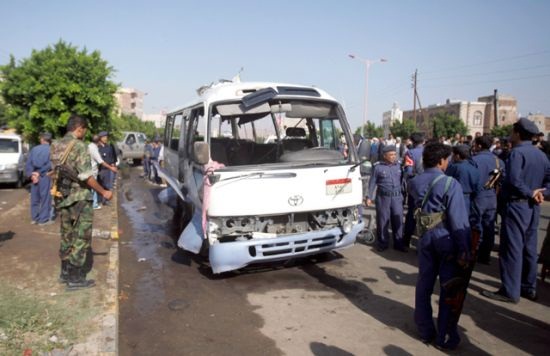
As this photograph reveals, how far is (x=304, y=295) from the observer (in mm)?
4969

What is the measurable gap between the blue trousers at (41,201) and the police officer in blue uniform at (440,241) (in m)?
7.39

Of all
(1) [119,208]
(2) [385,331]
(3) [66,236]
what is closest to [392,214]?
(2) [385,331]

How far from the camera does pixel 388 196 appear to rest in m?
6.81

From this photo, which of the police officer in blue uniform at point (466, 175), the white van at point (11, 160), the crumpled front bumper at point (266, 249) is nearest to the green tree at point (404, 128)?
the white van at point (11, 160)

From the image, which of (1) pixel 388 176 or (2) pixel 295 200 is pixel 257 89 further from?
(1) pixel 388 176

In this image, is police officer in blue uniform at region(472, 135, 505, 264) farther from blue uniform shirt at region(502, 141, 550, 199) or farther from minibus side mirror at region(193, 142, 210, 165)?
minibus side mirror at region(193, 142, 210, 165)

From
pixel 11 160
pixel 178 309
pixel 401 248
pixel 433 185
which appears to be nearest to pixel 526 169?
pixel 433 185

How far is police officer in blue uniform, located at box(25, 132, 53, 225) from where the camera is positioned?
8164 mm

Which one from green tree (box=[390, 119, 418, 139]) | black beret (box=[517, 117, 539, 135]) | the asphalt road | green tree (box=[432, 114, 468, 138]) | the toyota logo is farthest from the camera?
green tree (box=[432, 114, 468, 138])

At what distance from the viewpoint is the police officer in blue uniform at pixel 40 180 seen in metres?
8.16

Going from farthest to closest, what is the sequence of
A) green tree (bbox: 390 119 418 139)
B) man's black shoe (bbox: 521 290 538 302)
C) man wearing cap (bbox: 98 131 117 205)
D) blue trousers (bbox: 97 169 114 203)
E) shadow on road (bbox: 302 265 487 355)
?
green tree (bbox: 390 119 418 139) → blue trousers (bbox: 97 169 114 203) → man wearing cap (bbox: 98 131 117 205) → man's black shoe (bbox: 521 290 538 302) → shadow on road (bbox: 302 265 487 355)

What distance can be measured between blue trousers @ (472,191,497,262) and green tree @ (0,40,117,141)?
12816 mm

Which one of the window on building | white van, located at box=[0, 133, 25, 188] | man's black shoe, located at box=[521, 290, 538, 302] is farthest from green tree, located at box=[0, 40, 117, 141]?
the window on building

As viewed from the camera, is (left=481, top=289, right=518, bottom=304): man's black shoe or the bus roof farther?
the bus roof
